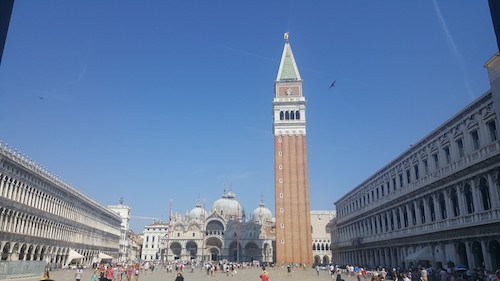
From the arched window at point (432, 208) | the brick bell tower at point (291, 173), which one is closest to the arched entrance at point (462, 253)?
the arched window at point (432, 208)

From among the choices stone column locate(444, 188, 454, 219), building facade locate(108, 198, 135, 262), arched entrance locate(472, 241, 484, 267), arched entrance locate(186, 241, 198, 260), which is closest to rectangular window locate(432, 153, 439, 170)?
stone column locate(444, 188, 454, 219)

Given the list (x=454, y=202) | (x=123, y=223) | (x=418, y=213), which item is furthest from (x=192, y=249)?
(x=454, y=202)

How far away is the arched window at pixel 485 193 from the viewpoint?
80.7ft

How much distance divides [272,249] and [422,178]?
5933 cm

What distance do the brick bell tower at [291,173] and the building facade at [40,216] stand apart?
3140cm

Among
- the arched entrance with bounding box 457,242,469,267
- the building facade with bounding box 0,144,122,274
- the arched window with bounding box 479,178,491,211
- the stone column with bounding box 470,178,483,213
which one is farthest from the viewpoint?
the building facade with bounding box 0,144,122,274

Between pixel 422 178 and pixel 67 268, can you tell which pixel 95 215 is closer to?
pixel 67 268

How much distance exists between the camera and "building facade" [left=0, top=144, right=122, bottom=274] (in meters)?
37.1

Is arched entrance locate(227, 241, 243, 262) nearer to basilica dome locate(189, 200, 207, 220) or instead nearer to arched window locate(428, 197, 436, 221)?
basilica dome locate(189, 200, 207, 220)

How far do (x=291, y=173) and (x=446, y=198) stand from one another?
40683 millimetres

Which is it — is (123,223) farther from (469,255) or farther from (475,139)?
(475,139)

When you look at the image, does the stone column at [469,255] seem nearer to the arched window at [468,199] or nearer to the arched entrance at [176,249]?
the arched window at [468,199]

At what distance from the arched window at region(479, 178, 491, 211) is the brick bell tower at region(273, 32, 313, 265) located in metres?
42.8

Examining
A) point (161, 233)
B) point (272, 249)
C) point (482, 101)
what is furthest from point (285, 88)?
point (161, 233)
